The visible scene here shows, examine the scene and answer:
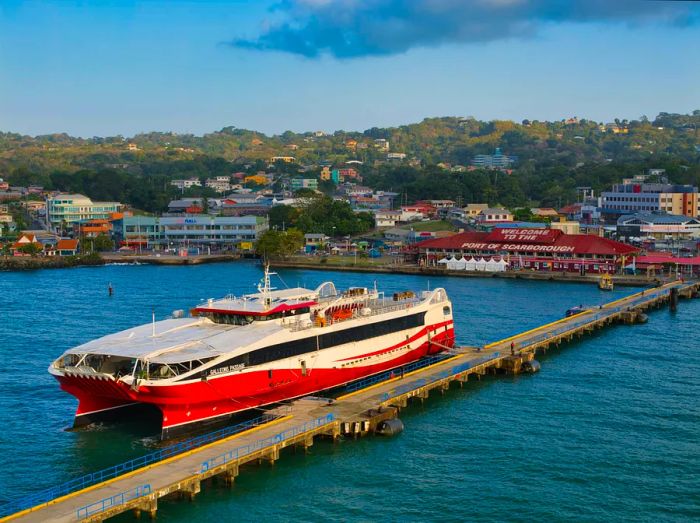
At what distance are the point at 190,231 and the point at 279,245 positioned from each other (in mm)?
18383

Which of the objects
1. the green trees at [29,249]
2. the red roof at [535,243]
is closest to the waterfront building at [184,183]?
the green trees at [29,249]

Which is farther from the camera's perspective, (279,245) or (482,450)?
(279,245)

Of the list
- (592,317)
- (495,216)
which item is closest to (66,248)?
(495,216)

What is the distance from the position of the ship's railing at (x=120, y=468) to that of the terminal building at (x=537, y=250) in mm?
52225

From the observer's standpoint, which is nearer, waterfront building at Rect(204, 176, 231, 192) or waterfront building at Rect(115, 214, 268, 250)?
waterfront building at Rect(115, 214, 268, 250)

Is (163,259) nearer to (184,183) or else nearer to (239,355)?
(239,355)

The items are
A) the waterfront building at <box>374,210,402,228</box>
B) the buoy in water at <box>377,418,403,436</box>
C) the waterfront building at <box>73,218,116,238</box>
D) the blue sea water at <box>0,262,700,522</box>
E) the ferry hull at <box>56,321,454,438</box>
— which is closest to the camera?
the blue sea water at <box>0,262,700,522</box>

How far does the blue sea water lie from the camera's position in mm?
24359

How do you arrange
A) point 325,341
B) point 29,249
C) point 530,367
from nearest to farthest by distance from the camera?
point 325,341 < point 530,367 < point 29,249

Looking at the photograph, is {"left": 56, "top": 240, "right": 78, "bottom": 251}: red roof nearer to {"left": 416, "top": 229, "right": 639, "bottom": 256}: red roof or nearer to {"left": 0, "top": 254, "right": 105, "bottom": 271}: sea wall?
{"left": 0, "top": 254, "right": 105, "bottom": 271}: sea wall

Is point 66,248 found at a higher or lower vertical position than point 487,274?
higher

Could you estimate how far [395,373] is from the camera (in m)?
37.7

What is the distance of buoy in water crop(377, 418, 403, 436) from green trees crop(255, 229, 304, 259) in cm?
6061

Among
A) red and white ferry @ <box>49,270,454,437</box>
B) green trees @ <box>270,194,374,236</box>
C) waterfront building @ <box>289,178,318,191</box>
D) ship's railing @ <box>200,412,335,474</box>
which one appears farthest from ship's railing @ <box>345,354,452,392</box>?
waterfront building @ <box>289,178,318,191</box>
